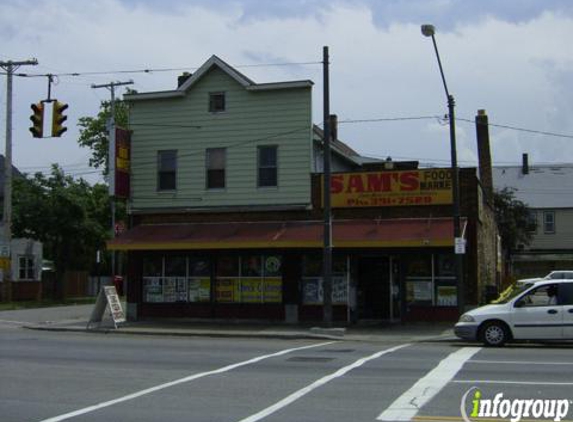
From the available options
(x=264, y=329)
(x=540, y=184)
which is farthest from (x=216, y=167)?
(x=540, y=184)

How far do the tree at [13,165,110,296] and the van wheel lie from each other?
1109 inches

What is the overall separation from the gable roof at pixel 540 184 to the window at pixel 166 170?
36.2 metres

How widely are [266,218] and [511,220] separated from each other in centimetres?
3070

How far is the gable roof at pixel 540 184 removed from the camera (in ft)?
191

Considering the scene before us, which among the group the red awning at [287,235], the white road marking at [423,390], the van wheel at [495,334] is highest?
the red awning at [287,235]

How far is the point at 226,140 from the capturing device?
26469 millimetres

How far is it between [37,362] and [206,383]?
456 cm

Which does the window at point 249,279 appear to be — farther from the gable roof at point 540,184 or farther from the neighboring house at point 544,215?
the gable roof at point 540,184

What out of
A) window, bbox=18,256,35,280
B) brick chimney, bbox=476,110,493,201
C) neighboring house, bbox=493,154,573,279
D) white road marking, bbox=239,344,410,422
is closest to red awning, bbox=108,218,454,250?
white road marking, bbox=239,344,410,422

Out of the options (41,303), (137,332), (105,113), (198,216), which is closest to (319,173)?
(198,216)

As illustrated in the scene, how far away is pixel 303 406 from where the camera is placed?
9.54 m

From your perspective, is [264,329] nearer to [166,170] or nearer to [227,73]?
[166,170]

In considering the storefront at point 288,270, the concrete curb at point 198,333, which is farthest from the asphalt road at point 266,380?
the storefront at point 288,270

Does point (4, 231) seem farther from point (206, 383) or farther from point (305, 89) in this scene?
point (206, 383)
